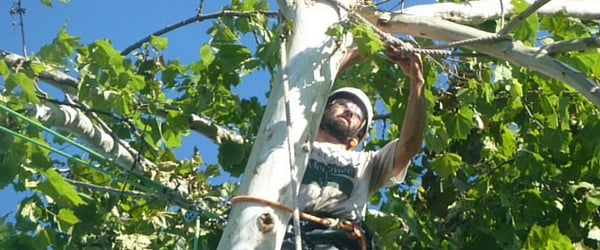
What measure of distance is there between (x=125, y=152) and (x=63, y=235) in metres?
0.59

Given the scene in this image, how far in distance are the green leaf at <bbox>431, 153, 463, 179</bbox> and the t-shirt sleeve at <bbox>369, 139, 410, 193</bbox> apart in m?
1.59

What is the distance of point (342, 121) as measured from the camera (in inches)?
246

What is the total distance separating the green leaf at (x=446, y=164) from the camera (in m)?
7.59

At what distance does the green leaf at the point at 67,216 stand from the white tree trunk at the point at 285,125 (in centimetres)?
220

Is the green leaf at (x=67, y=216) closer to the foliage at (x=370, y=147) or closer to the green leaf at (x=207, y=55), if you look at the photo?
the foliage at (x=370, y=147)

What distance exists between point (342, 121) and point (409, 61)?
2.20ft

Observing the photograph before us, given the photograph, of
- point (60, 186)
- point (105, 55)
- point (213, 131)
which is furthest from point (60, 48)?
point (213, 131)

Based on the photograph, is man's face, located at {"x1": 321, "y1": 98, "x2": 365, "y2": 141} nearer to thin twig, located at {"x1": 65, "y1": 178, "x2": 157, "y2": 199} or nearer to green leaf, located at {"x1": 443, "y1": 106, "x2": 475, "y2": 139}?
green leaf, located at {"x1": 443, "y1": 106, "x2": 475, "y2": 139}

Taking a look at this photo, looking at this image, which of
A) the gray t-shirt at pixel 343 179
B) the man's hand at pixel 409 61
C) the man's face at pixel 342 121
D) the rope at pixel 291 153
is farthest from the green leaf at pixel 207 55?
the rope at pixel 291 153

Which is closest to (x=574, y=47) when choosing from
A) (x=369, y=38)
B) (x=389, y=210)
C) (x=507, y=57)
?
(x=507, y=57)

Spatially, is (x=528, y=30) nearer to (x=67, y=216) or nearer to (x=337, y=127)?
(x=337, y=127)

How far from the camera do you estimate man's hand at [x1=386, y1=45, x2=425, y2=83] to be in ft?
18.5

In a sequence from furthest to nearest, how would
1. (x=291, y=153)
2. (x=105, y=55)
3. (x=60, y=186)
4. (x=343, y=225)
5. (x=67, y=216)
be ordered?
(x=67, y=216), (x=105, y=55), (x=60, y=186), (x=343, y=225), (x=291, y=153)

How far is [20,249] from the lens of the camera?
7.23m
